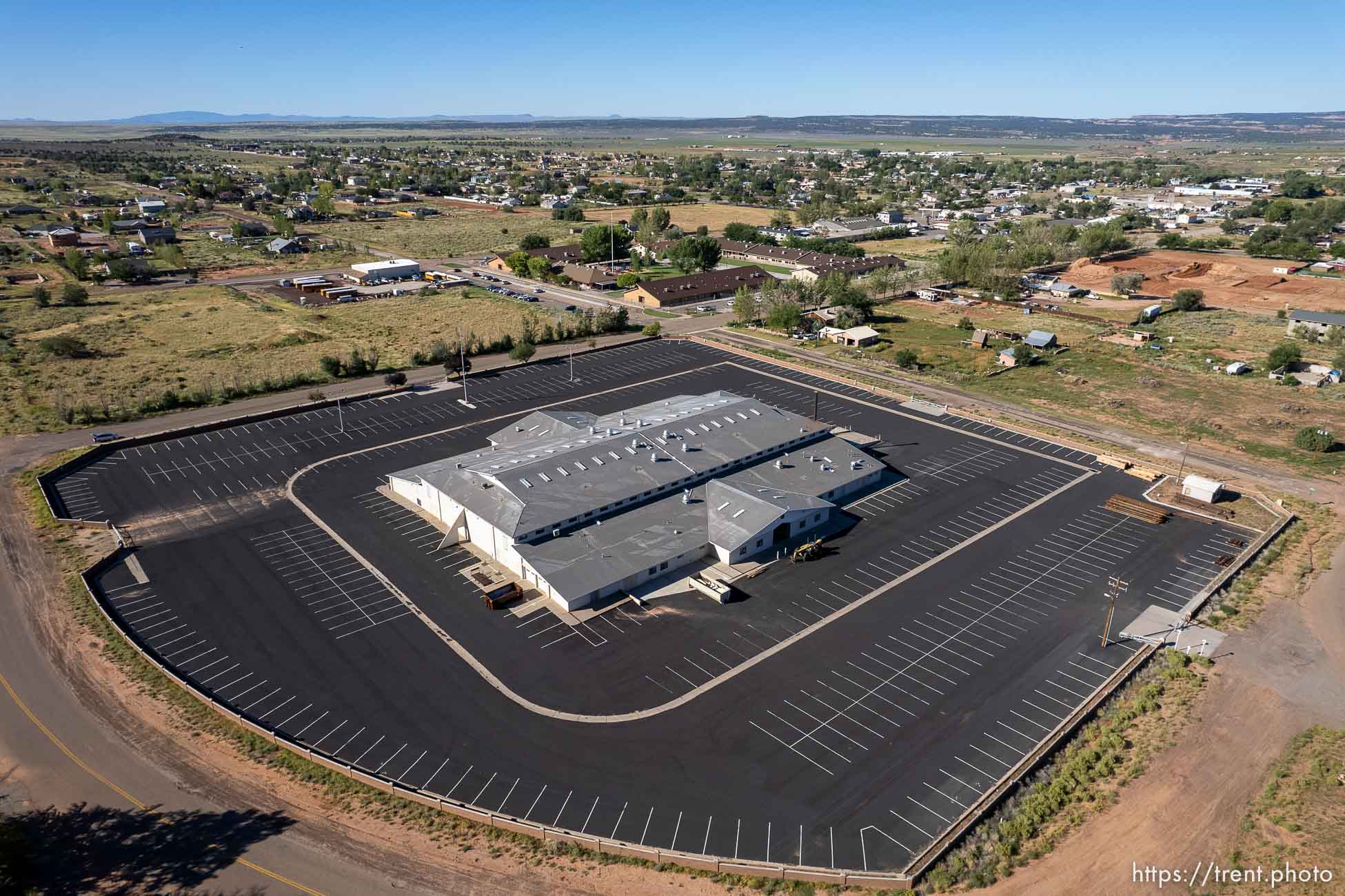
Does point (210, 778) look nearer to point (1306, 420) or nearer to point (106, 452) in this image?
point (106, 452)

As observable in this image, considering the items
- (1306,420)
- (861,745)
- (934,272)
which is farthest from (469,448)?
(934,272)

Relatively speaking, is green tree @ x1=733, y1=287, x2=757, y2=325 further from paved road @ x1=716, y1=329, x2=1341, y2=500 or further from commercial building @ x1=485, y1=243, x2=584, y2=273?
commercial building @ x1=485, y1=243, x2=584, y2=273

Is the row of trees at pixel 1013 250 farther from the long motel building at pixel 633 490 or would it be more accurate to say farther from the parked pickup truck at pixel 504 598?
the parked pickup truck at pixel 504 598

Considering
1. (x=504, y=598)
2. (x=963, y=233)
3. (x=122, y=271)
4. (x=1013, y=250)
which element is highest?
(x=963, y=233)

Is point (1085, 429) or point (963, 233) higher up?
point (963, 233)

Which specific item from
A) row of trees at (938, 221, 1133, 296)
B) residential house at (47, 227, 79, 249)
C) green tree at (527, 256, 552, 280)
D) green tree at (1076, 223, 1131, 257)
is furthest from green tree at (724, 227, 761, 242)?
residential house at (47, 227, 79, 249)

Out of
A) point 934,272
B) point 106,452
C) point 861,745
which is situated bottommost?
point 861,745

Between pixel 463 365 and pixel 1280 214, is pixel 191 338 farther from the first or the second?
pixel 1280 214

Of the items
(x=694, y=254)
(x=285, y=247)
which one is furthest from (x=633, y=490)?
(x=285, y=247)
